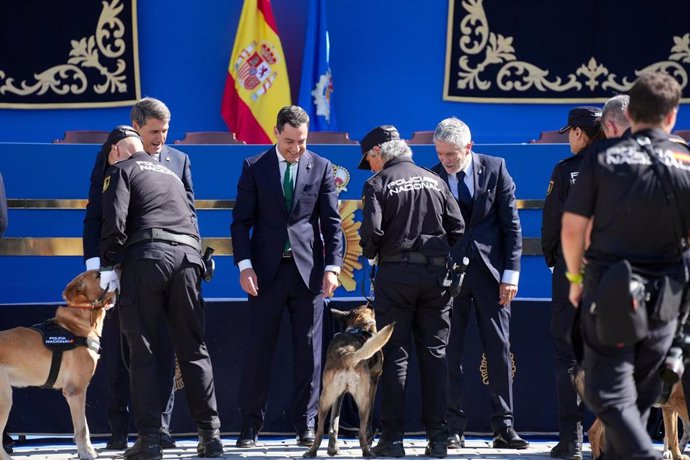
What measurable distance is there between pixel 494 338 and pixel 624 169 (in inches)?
106

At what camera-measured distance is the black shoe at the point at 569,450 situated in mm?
6562

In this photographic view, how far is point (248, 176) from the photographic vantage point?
715 cm

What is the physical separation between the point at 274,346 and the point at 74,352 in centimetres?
128

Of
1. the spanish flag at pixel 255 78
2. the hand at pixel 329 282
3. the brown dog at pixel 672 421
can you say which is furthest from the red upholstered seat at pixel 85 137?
the brown dog at pixel 672 421

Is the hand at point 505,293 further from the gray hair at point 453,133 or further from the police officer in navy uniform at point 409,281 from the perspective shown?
the gray hair at point 453,133

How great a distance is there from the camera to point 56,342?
642 centimetres

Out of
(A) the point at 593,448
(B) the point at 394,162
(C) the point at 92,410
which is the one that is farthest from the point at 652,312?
(C) the point at 92,410

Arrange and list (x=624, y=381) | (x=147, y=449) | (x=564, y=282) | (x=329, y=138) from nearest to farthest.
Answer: (x=624, y=381), (x=147, y=449), (x=564, y=282), (x=329, y=138)

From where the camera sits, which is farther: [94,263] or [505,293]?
[505,293]

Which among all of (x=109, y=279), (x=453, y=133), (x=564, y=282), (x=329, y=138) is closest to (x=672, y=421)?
(x=564, y=282)

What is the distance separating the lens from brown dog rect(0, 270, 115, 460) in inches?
250

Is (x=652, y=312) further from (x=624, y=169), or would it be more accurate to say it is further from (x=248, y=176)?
(x=248, y=176)

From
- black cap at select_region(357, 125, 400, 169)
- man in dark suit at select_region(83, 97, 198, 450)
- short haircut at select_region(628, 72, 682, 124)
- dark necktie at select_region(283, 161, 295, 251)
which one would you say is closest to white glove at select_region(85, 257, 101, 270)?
man in dark suit at select_region(83, 97, 198, 450)

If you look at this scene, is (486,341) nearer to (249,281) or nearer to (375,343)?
(375,343)
